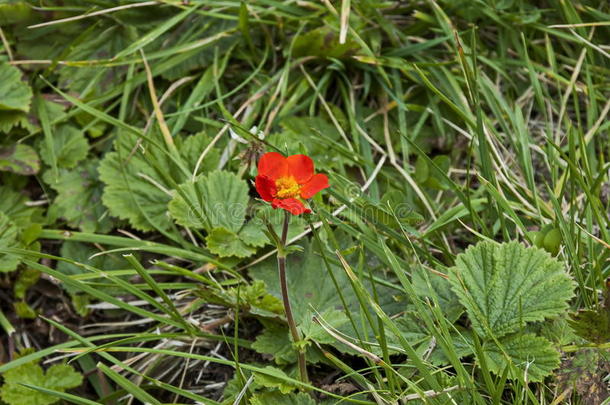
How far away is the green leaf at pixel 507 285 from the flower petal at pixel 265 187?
1.85 feet

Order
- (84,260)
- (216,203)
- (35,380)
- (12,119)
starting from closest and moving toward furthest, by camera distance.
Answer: (35,380), (216,203), (84,260), (12,119)

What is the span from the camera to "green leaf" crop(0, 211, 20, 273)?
214 centimetres

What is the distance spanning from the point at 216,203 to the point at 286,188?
60 cm

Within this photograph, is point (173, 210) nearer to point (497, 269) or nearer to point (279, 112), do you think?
point (279, 112)

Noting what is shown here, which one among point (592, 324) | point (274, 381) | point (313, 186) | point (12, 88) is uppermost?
point (313, 186)

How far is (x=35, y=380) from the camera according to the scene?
206cm

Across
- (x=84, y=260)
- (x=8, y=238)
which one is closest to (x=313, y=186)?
(x=84, y=260)

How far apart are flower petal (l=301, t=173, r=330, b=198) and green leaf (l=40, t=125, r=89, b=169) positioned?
3.65 ft

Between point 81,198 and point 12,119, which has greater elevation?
point 12,119

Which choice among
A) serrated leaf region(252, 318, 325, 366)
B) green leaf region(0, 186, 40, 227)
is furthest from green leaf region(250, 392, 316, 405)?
green leaf region(0, 186, 40, 227)

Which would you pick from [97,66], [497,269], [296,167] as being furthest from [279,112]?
[497,269]

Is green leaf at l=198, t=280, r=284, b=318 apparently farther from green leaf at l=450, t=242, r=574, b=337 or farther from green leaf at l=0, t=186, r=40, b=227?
green leaf at l=0, t=186, r=40, b=227

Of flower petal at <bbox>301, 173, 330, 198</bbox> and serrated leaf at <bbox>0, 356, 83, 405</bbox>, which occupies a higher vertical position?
flower petal at <bbox>301, 173, 330, 198</bbox>

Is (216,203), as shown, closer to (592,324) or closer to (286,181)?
(286,181)
